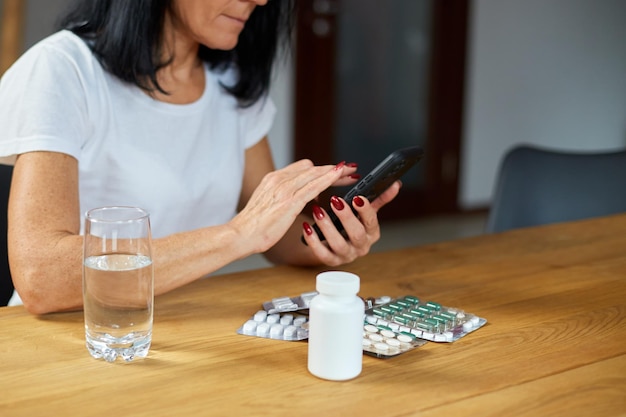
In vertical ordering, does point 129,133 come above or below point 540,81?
above

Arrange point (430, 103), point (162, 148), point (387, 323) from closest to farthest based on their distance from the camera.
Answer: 1. point (387, 323)
2. point (162, 148)
3. point (430, 103)

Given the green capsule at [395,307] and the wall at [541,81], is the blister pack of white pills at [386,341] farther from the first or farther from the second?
the wall at [541,81]

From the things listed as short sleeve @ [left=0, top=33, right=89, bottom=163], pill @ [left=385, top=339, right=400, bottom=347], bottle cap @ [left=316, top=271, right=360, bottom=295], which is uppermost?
short sleeve @ [left=0, top=33, right=89, bottom=163]

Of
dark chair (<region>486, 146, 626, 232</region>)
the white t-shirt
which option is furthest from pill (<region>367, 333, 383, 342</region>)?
dark chair (<region>486, 146, 626, 232</region>)

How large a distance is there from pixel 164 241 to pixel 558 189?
1.29 meters

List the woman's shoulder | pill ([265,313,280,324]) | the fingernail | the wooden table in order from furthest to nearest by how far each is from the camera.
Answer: the woman's shoulder → the fingernail → pill ([265,313,280,324]) → the wooden table

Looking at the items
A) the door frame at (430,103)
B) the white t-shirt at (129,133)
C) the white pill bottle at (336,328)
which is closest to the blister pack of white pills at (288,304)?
the white pill bottle at (336,328)

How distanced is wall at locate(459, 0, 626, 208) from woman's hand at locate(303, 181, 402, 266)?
3612 millimetres

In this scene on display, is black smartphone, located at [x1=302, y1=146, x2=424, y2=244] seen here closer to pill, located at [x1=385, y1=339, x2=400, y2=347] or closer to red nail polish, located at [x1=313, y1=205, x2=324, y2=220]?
red nail polish, located at [x1=313, y1=205, x2=324, y2=220]

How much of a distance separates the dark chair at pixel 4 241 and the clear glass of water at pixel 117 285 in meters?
0.54

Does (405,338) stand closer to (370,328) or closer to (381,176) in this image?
(370,328)

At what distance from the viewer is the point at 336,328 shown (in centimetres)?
97

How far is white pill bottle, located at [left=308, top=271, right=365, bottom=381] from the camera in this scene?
0.96 m

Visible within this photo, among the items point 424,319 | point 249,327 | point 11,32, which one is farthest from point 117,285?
point 11,32
